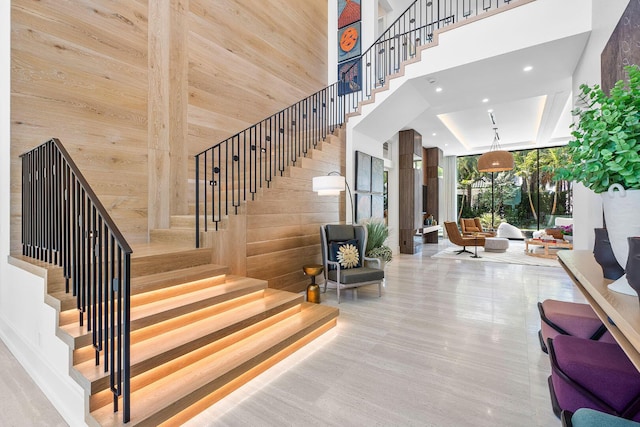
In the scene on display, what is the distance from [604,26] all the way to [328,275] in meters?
4.40

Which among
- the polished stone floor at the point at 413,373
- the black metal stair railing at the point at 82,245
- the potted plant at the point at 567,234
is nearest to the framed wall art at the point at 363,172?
the polished stone floor at the point at 413,373

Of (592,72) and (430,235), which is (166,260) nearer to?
(592,72)

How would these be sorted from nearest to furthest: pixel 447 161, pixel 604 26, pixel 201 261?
1. pixel 604 26
2. pixel 201 261
3. pixel 447 161

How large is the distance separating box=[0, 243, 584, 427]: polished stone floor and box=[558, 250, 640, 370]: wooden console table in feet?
3.90

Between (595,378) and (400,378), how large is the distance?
1283 mm

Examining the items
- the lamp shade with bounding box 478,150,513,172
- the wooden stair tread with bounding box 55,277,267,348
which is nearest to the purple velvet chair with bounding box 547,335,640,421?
the wooden stair tread with bounding box 55,277,267,348

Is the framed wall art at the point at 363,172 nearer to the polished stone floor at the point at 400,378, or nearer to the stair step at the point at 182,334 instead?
the polished stone floor at the point at 400,378

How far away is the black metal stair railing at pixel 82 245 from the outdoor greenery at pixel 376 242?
12.2 feet

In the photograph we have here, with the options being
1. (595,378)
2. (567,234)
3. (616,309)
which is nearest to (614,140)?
(616,309)

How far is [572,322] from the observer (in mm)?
2199

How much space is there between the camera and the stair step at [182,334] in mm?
1863

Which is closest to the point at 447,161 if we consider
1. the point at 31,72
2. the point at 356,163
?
the point at 356,163

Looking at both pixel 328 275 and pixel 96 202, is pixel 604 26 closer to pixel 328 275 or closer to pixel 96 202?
pixel 328 275

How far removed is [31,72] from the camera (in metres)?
3.10
